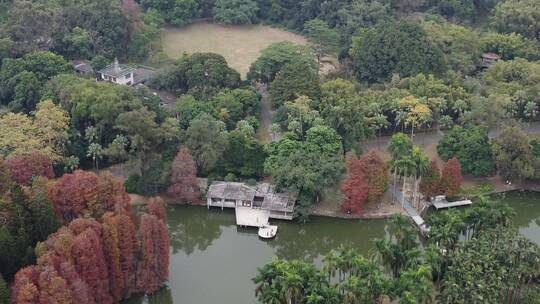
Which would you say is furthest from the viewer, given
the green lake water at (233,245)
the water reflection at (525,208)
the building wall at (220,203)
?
the building wall at (220,203)

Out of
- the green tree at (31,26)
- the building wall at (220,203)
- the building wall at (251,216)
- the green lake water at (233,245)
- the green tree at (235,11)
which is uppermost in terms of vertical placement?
the green tree at (31,26)

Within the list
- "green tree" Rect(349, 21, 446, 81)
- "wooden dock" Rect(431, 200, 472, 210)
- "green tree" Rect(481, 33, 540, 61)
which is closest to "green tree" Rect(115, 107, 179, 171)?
"wooden dock" Rect(431, 200, 472, 210)

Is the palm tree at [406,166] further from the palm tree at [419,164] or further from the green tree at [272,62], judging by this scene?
the green tree at [272,62]

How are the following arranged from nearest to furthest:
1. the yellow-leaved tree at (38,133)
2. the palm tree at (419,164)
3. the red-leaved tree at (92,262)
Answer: the red-leaved tree at (92,262)
the palm tree at (419,164)
the yellow-leaved tree at (38,133)

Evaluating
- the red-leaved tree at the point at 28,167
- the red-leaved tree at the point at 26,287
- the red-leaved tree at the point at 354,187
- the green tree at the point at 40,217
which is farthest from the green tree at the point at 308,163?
the red-leaved tree at the point at 26,287

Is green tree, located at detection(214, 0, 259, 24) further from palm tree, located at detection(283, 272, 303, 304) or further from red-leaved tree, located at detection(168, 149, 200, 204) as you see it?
palm tree, located at detection(283, 272, 303, 304)

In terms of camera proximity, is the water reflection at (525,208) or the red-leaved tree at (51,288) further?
Result: the water reflection at (525,208)

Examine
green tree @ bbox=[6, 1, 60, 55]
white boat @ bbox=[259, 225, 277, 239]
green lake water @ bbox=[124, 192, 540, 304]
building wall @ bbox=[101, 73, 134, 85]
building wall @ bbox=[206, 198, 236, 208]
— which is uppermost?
green tree @ bbox=[6, 1, 60, 55]
